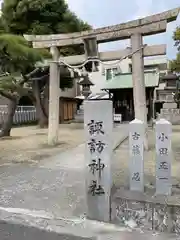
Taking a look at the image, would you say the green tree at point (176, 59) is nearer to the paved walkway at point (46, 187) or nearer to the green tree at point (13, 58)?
the green tree at point (13, 58)

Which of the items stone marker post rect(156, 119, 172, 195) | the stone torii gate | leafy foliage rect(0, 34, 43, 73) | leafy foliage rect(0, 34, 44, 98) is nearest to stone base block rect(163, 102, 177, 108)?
the stone torii gate

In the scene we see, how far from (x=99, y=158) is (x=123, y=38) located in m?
6.05

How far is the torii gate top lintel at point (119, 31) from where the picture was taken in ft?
26.4

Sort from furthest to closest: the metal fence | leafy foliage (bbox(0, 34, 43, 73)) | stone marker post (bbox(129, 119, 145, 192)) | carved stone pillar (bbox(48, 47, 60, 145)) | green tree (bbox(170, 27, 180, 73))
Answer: the metal fence → green tree (bbox(170, 27, 180, 73)) → carved stone pillar (bbox(48, 47, 60, 145)) → leafy foliage (bbox(0, 34, 43, 73)) → stone marker post (bbox(129, 119, 145, 192))

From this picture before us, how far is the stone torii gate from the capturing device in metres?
8.26

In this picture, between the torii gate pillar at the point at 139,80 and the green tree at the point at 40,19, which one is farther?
the green tree at the point at 40,19

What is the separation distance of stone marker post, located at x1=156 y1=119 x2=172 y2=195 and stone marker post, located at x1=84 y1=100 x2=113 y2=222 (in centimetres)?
75

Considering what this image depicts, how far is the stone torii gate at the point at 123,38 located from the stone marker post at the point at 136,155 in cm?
421

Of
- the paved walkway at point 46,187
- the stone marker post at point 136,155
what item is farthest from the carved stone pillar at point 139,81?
the stone marker post at point 136,155

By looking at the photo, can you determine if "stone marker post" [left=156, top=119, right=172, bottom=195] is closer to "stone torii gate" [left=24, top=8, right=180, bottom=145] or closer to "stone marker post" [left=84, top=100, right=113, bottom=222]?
"stone marker post" [left=84, top=100, right=113, bottom=222]

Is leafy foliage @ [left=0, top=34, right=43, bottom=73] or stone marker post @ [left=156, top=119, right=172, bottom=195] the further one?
leafy foliage @ [left=0, top=34, right=43, bottom=73]

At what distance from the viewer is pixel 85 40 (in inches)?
354

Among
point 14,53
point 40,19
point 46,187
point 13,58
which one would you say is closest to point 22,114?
point 40,19

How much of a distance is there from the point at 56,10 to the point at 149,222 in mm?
16685
